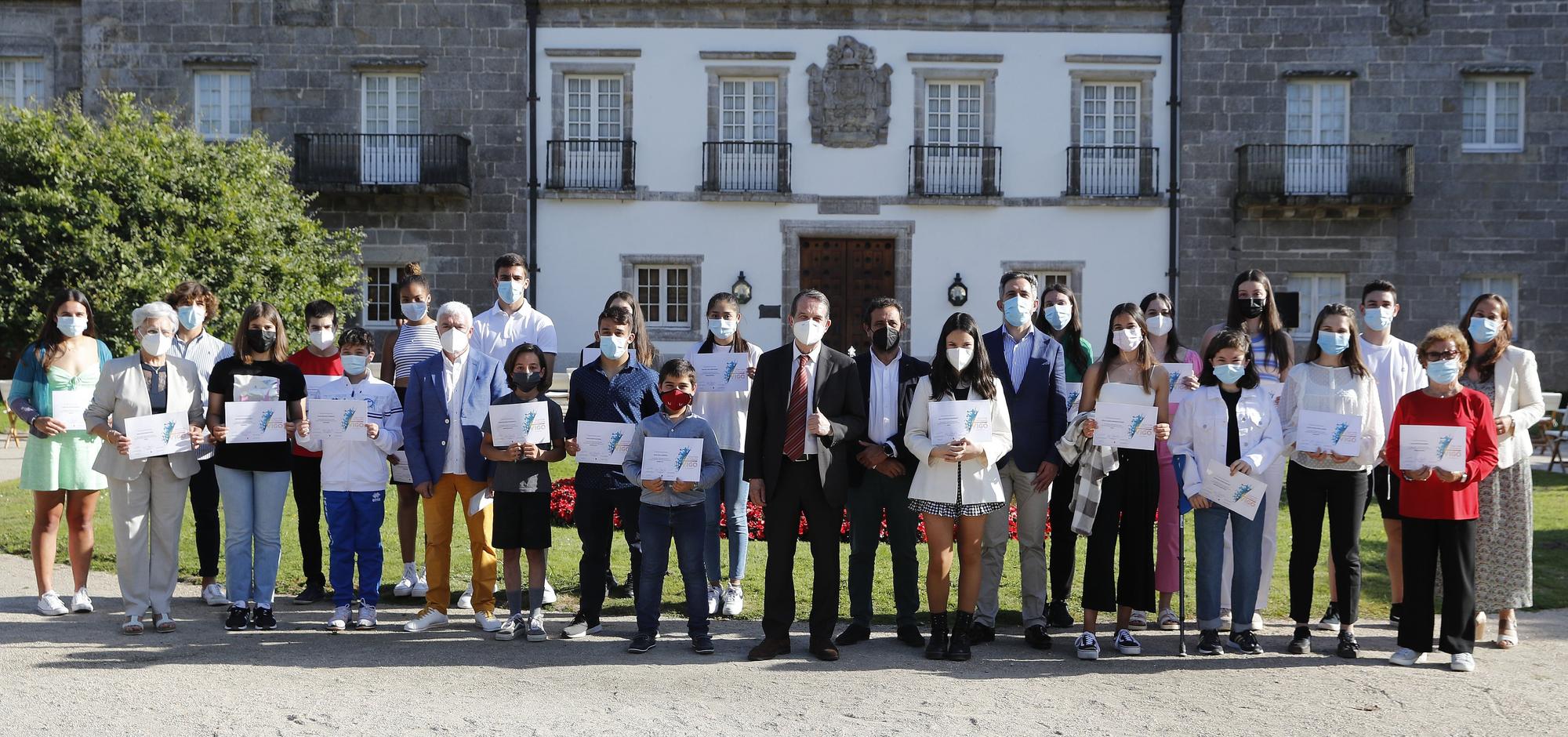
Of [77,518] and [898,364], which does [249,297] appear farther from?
[898,364]

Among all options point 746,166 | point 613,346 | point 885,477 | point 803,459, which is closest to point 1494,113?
point 746,166

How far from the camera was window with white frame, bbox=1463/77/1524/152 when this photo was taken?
2267 centimetres

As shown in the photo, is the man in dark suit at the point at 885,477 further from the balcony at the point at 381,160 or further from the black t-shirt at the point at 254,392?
the balcony at the point at 381,160

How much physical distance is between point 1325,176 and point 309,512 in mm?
19433

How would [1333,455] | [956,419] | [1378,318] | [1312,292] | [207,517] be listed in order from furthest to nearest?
[1312,292]
[207,517]
[1378,318]
[1333,455]
[956,419]

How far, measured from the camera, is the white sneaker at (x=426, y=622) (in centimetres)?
712

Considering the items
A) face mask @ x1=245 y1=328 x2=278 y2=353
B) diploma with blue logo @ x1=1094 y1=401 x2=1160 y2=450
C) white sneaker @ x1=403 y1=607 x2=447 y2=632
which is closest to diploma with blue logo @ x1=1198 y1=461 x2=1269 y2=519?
diploma with blue logo @ x1=1094 y1=401 x2=1160 y2=450

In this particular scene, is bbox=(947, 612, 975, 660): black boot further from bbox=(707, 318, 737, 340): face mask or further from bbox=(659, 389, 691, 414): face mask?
bbox=(707, 318, 737, 340): face mask

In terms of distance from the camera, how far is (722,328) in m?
7.62

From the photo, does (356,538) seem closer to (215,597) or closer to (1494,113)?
(215,597)

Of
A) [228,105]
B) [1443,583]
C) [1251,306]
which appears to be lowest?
[1443,583]

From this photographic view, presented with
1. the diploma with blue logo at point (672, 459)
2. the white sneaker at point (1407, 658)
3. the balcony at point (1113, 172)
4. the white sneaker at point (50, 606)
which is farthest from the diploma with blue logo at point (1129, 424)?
the balcony at point (1113, 172)

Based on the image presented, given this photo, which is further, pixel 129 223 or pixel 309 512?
pixel 129 223

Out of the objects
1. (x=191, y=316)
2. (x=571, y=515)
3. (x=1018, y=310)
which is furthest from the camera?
(x=571, y=515)
